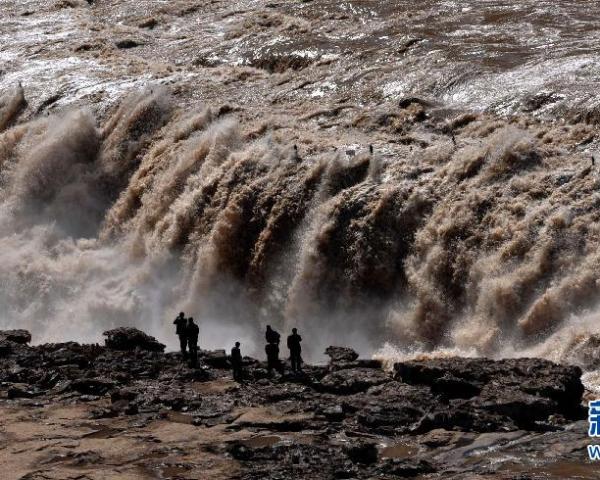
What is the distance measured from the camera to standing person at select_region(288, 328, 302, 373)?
18234 millimetres

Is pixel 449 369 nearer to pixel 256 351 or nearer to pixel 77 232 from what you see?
pixel 256 351

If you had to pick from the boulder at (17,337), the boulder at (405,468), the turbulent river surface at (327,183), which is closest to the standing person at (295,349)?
the turbulent river surface at (327,183)

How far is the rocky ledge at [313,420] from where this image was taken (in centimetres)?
1413

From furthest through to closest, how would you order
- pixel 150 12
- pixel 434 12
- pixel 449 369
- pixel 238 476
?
pixel 150 12
pixel 434 12
pixel 449 369
pixel 238 476

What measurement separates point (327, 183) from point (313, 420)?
8.70 metres

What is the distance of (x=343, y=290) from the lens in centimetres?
2214

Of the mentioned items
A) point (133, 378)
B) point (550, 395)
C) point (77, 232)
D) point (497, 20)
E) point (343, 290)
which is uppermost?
point (497, 20)

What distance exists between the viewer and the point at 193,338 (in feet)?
63.9

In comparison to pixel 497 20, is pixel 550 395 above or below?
below

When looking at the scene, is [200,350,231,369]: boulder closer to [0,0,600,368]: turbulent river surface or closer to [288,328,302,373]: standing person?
[288,328,302,373]: standing person

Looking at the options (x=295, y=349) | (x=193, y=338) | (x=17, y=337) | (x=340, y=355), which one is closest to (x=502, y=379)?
(x=340, y=355)

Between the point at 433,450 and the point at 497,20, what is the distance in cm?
2238

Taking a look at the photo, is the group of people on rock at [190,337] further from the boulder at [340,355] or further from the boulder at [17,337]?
the boulder at [17,337]

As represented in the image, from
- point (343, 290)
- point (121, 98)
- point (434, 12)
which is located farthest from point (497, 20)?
point (343, 290)
